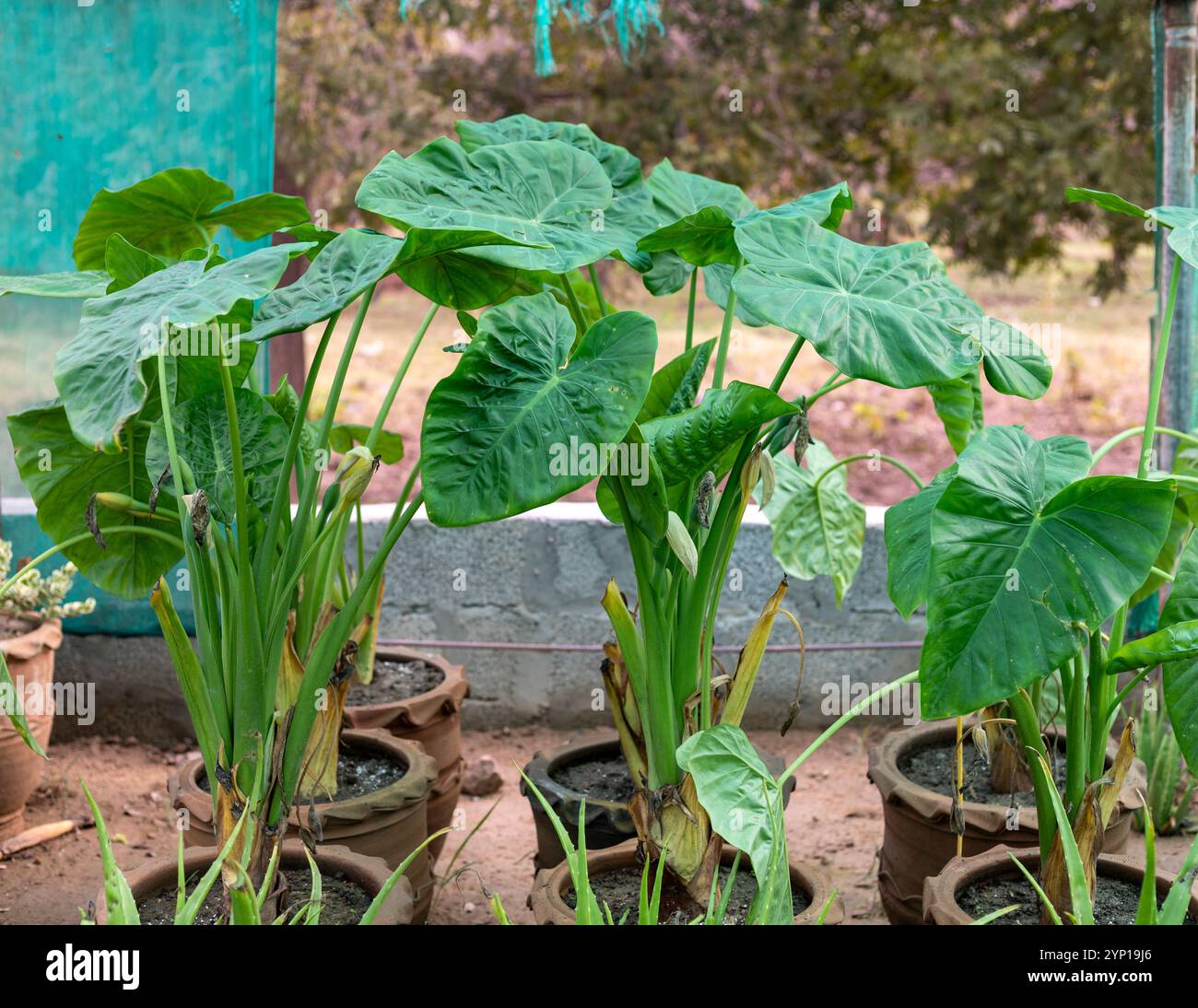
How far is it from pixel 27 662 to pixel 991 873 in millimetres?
1801

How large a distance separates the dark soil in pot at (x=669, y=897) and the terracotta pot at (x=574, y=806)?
161 mm

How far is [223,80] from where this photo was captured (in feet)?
9.22

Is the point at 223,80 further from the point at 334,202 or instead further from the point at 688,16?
the point at 688,16

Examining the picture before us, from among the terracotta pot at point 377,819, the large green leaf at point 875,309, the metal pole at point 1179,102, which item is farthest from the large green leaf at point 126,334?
the metal pole at point 1179,102

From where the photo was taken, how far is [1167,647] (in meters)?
1.33

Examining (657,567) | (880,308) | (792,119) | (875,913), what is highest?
(792,119)

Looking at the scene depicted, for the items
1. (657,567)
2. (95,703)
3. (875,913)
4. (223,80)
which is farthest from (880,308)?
(95,703)

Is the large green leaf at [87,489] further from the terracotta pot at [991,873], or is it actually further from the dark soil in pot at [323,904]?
the terracotta pot at [991,873]

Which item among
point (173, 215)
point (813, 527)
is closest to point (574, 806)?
point (813, 527)

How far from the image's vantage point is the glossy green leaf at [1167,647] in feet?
4.30

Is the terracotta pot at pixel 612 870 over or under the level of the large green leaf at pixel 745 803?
under

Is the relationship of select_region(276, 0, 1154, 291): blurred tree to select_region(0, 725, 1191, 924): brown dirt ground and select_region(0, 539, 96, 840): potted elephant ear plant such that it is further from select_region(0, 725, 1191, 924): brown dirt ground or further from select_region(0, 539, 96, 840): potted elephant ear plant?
select_region(0, 539, 96, 840): potted elephant ear plant

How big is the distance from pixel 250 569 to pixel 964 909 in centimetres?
103

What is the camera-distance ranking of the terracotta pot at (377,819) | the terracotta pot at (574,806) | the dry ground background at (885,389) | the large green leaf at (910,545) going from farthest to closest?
the dry ground background at (885,389) < the terracotta pot at (574,806) < the terracotta pot at (377,819) < the large green leaf at (910,545)
